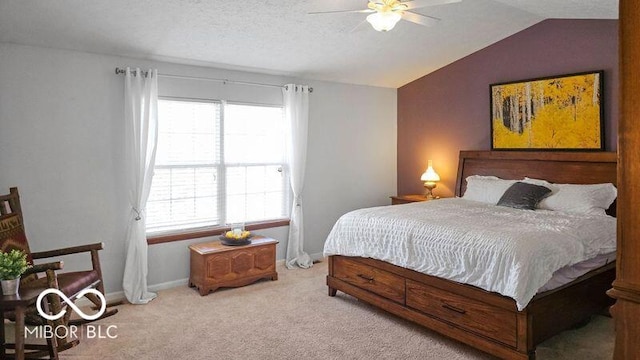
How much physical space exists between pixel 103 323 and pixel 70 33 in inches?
92.3

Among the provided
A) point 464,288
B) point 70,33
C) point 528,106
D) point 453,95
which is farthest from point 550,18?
point 70,33

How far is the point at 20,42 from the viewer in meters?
3.48

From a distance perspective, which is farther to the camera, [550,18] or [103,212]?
[550,18]

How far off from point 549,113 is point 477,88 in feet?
3.05

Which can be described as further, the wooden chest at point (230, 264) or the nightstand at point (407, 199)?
the nightstand at point (407, 199)

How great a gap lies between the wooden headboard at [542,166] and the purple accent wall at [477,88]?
0.16 meters

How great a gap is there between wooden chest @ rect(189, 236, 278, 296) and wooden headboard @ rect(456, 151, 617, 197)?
248 centimetres

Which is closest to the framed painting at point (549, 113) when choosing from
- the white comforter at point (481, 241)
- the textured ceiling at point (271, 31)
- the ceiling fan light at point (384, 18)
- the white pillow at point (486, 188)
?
the white pillow at point (486, 188)

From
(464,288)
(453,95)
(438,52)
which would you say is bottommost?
(464,288)

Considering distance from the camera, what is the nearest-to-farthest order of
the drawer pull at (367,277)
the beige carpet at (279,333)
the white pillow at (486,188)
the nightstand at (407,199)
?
1. the beige carpet at (279,333)
2. the drawer pull at (367,277)
3. the white pillow at (486,188)
4. the nightstand at (407,199)

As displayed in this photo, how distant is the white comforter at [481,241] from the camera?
266 cm

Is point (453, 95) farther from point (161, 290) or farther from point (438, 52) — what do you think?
point (161, 290)

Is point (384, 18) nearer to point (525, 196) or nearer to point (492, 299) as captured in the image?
point (492, 299)

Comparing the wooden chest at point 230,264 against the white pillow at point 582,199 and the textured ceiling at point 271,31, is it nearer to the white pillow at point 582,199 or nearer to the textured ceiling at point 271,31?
the textured ceiling at point 271,31
